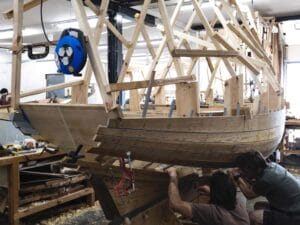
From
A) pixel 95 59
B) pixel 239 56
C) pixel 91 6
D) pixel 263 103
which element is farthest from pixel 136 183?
pixel 263 103

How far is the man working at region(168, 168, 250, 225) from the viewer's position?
256cm

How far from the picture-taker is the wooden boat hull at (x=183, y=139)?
199 cm

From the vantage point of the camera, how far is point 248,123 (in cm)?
272

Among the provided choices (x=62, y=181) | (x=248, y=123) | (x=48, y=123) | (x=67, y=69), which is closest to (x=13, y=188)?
(x=62, y=181)

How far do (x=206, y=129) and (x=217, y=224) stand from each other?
844 millimetres

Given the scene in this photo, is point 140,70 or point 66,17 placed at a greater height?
point 66,17

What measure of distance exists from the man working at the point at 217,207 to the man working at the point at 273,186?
0.65 ft

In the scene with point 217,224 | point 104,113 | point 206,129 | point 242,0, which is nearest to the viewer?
point 104,113

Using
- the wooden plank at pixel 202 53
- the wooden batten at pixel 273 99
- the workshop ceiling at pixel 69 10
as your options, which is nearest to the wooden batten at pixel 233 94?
the wooden plank at pixel 202 53

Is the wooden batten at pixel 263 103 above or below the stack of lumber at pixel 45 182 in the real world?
above

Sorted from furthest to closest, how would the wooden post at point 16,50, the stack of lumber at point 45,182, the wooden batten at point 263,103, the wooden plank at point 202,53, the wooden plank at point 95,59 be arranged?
the stack of lumber at point 45,182
the wooden batten at point 263,103
the wooden post at point 16,50
the wooden plank at point 202,53
the wooden plank at point 95,59

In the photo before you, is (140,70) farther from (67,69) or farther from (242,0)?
(67,69)

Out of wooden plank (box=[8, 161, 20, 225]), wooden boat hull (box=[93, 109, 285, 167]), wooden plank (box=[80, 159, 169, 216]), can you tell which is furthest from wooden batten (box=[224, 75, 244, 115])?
wooden plank (box=[8, 161, 20, 225])

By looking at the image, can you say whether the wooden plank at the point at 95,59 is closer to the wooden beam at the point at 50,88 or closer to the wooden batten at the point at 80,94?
the wooden beam at the point at 50,88
